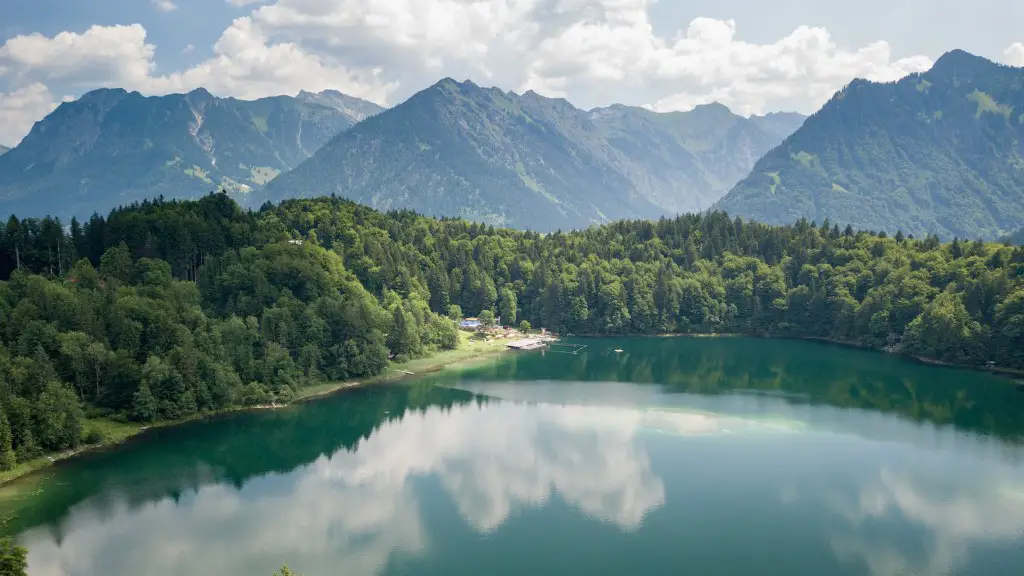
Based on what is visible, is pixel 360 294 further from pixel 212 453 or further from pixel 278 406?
pixel 212 453

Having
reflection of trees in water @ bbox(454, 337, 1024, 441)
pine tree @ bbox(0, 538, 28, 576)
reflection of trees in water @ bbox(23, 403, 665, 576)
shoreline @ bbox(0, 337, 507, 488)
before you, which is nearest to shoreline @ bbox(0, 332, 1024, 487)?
shoreline @ bbox(0, 337, 507, 488)

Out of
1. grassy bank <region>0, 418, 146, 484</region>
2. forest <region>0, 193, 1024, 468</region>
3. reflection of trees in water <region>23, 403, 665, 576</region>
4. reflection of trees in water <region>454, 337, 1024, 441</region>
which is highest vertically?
forest <region>0, 193, 1024, 468</region>

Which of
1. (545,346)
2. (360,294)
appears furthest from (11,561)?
(545,346)

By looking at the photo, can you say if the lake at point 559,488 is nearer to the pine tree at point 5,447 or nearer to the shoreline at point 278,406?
the shoreline at point 278,406

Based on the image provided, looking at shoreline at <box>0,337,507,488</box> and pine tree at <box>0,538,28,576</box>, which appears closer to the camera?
pine tree at <box>0,538,28,576</box>

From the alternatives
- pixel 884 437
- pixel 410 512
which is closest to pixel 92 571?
pixel 410 512

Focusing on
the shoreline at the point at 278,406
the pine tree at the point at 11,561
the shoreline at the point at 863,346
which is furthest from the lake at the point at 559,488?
the pine tree at the point at 11,561

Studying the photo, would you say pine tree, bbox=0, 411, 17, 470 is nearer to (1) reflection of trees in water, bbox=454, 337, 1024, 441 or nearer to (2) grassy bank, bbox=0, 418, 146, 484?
(2) grassy bank, bbox=0, 418, 146, 484

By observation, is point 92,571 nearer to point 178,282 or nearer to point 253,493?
point 253,493
